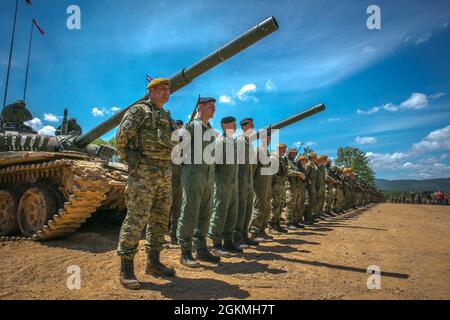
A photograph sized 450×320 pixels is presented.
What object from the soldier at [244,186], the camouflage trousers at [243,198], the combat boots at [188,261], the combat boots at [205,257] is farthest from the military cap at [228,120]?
the combat boots at [188,261]

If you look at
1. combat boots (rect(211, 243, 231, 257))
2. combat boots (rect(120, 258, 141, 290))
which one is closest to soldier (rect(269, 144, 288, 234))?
combat boots (rect(211, 243, 231, 257))

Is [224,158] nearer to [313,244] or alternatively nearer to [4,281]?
[313,244]

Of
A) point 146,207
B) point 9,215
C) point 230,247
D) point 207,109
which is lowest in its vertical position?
point 230,247

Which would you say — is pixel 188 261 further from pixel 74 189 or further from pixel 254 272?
pixel 74 189

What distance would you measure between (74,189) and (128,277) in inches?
116

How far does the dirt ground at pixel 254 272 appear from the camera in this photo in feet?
11.1

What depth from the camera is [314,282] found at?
3.81 meters

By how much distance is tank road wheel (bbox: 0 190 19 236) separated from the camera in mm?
7039

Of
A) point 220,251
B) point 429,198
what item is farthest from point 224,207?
point 429,198

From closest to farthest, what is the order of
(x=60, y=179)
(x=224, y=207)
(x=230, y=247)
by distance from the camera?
(x=224, y=207)
(x=230, y=247)
(x=60, y=179)

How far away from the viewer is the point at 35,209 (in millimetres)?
6730

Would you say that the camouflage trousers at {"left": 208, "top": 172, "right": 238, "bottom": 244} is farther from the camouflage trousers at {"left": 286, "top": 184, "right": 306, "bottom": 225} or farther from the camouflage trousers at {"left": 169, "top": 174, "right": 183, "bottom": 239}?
the camouflage trousers at {"left": 286, "top": 184, "right": 306, "bottom": 225}

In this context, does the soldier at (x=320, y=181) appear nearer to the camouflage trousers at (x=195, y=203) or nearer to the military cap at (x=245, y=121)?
the military cap at (x=245, y=121)
